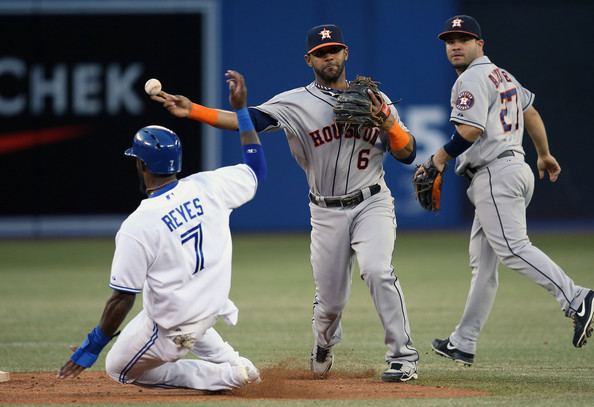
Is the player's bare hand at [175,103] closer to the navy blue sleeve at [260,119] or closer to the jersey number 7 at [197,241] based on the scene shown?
the navy blue sleeve at [260,119]

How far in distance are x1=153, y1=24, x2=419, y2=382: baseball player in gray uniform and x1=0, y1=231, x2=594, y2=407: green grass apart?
1.80ft

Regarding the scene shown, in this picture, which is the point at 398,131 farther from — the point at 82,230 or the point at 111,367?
the point at 82,230

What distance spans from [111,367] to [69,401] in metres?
0.27

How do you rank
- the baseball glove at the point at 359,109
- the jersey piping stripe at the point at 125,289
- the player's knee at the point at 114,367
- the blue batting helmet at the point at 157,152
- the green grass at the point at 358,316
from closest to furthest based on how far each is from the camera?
the jersey piping stripe at the point at 125,289 < the blue batting helmet at the point at 157,152 < the player's knee at the point at 114,367 < the baseball glove at the point at 359,109 < the green grass at the point at 358,316

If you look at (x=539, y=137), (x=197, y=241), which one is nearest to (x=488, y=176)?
(x=539, y=137)

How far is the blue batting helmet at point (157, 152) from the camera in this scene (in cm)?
564

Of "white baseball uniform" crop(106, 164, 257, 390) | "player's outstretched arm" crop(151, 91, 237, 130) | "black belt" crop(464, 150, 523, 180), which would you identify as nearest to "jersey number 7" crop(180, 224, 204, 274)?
"white baseball uniform" crop(106, 164, 257, 390)

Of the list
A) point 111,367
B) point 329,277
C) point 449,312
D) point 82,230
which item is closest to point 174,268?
point 111,367

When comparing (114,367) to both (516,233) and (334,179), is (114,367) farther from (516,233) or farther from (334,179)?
(516,233)

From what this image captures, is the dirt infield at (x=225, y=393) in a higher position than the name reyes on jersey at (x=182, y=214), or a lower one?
lower

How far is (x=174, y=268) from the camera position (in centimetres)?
558

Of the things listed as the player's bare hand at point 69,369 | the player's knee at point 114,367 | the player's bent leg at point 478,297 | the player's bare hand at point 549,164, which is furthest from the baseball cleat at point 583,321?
the player's bare hand at point 69,369

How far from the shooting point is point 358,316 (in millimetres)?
9516

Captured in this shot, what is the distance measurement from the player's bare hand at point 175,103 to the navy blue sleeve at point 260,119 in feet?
1.76
